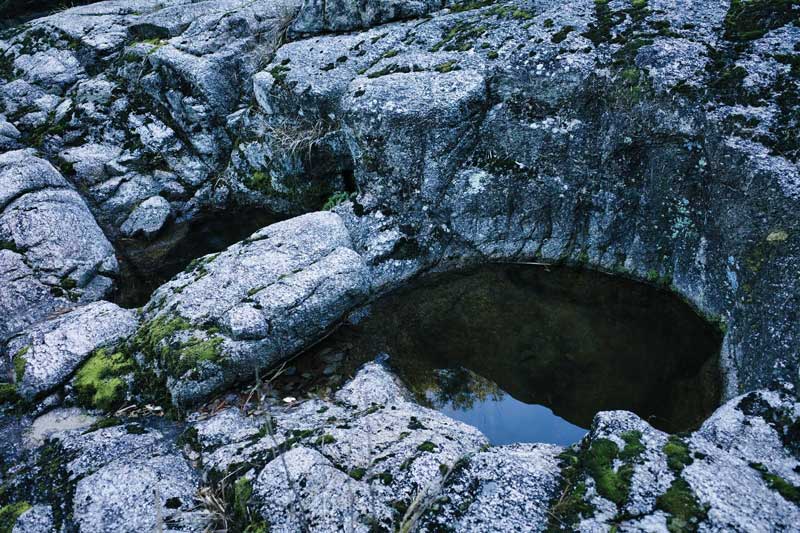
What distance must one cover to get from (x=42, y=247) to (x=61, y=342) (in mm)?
2817

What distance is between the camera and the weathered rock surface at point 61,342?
24.0ft

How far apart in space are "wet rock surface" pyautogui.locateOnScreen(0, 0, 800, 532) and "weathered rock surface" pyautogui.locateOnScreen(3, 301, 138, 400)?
0.04 meters

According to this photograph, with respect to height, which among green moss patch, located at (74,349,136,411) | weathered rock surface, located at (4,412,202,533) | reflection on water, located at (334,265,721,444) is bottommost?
reflection on water, located at (334,265,721,444)

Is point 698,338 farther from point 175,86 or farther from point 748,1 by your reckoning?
point 175,86

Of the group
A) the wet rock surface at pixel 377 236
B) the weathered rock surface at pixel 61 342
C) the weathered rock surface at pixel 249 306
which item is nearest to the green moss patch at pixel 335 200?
the wet rock surface at pixel 377 236

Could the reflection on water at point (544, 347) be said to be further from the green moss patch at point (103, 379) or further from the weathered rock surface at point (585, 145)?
the green moss patch at point (103, 379)

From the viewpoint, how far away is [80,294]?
952 cm

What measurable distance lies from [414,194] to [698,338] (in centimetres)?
493

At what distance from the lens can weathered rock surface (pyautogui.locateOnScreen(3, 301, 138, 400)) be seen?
7328 mm

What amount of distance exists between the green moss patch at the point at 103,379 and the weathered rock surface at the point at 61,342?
0.19 m

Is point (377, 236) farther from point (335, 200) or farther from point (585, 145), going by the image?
point (585, 145)

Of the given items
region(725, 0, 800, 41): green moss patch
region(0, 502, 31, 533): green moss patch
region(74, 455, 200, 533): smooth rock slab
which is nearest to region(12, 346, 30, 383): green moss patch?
region(0, 502, 31, 533): green moss patch

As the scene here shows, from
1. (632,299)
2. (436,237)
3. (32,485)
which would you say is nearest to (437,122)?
(436,237)

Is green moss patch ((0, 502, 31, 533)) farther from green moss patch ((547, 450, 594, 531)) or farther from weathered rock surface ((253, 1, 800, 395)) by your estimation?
weathered rock surface ((253, 1, 800, 395))
